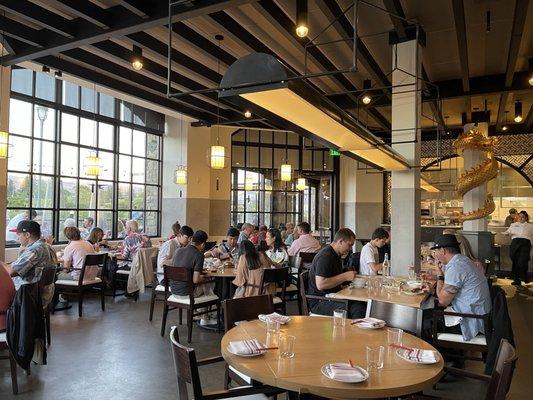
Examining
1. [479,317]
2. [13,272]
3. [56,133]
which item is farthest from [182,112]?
[479,317]

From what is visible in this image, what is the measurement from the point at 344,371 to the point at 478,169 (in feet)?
25.6

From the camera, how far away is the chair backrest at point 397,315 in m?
3.18

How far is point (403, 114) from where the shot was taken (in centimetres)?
636

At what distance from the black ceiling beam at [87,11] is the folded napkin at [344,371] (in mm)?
4795

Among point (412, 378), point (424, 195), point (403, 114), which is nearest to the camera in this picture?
point (412, 378)

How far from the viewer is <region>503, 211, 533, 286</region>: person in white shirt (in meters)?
9.98

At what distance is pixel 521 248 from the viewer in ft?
32.8

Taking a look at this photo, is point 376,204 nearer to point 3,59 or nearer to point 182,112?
point 182,112

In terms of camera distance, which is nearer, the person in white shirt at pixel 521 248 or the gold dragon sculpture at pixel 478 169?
the gold dragon sculpture at pixel 478 169

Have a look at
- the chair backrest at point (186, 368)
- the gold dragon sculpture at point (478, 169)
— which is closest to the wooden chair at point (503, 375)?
the chair backrest at point (186, 368)

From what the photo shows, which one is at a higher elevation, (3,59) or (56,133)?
(3,59)

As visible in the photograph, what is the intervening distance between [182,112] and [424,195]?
9.34 metres

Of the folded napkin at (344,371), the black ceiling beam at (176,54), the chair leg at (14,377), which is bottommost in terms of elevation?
the chair leg at (14,377)

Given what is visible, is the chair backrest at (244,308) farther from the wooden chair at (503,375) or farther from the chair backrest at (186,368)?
the wooden chair at (503,375)
